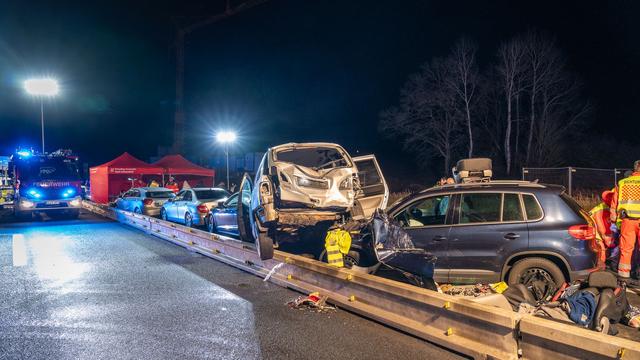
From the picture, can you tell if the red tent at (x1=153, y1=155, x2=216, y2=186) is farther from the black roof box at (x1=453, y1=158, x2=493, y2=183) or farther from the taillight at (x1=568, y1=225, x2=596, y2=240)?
the taillight at (x1=568, y1=225, x2=596, y2=240)

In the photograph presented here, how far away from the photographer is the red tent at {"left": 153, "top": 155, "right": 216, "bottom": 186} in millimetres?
26641

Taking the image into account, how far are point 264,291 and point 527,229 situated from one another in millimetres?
3746

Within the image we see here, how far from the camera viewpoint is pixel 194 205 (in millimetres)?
14797

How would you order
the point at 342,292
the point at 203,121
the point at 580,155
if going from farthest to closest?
the point at 203,121, the point at 580,155, the point at 342,292

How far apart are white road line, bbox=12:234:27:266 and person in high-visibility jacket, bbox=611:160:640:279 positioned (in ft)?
34.8

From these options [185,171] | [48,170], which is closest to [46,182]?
[48,170]

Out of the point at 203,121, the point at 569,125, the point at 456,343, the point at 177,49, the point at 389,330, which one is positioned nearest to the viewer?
the point at 456,343

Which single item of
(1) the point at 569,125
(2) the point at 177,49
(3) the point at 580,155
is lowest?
(3) the point at 580,155

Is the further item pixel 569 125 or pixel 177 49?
pixel 177 49

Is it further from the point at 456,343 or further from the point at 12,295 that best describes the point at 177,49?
the point at 456,343

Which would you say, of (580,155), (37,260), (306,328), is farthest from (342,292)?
(580,155)

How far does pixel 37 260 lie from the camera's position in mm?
9984

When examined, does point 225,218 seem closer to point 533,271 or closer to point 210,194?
point 210,194

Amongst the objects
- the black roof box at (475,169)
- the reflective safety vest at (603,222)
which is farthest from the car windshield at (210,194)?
the reflective safety vest at (603,222)
